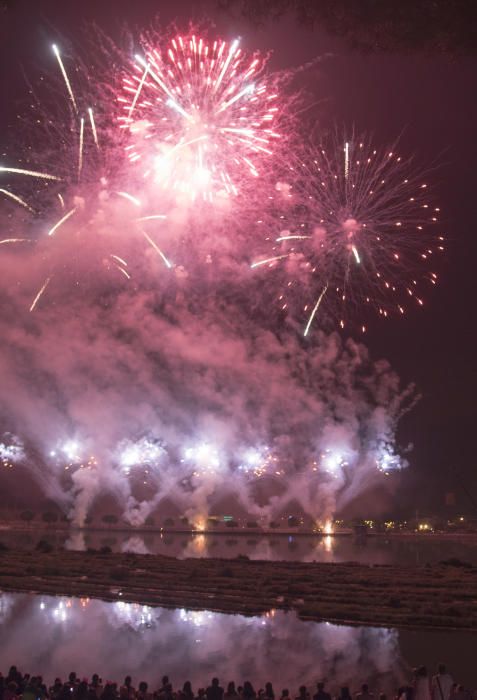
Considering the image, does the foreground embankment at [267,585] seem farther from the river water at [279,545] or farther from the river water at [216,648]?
the river water at [279,545]

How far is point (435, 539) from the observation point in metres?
47.3

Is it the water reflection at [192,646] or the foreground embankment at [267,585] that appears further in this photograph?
the foreground embankment at [267,585]

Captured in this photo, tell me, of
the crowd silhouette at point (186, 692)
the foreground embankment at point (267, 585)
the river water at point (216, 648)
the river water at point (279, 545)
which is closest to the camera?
the crowd silhouette at point (186, 692)

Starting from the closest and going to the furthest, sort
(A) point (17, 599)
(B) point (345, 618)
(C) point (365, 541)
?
(B) point (345, 618)
(A) point (17, 599)
(C) point (365, 541)

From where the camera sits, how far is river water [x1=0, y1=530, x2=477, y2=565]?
34.0 metres

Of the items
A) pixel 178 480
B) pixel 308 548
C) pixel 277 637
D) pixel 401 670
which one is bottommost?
pixel 401 670

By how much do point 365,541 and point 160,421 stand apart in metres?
18.0

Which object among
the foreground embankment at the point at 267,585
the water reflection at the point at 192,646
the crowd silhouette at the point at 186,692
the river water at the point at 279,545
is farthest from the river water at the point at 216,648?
the river water at the point at 279,545

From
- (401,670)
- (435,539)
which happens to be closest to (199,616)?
(401,670)

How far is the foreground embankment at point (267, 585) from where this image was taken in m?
18.7

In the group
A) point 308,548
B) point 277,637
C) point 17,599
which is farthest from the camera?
point 308,548

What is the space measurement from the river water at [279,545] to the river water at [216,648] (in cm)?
1445

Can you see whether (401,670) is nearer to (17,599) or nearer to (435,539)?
(17,599)

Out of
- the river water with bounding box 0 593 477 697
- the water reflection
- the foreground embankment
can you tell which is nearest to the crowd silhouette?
the river water with bounding box 0 593 477 697
